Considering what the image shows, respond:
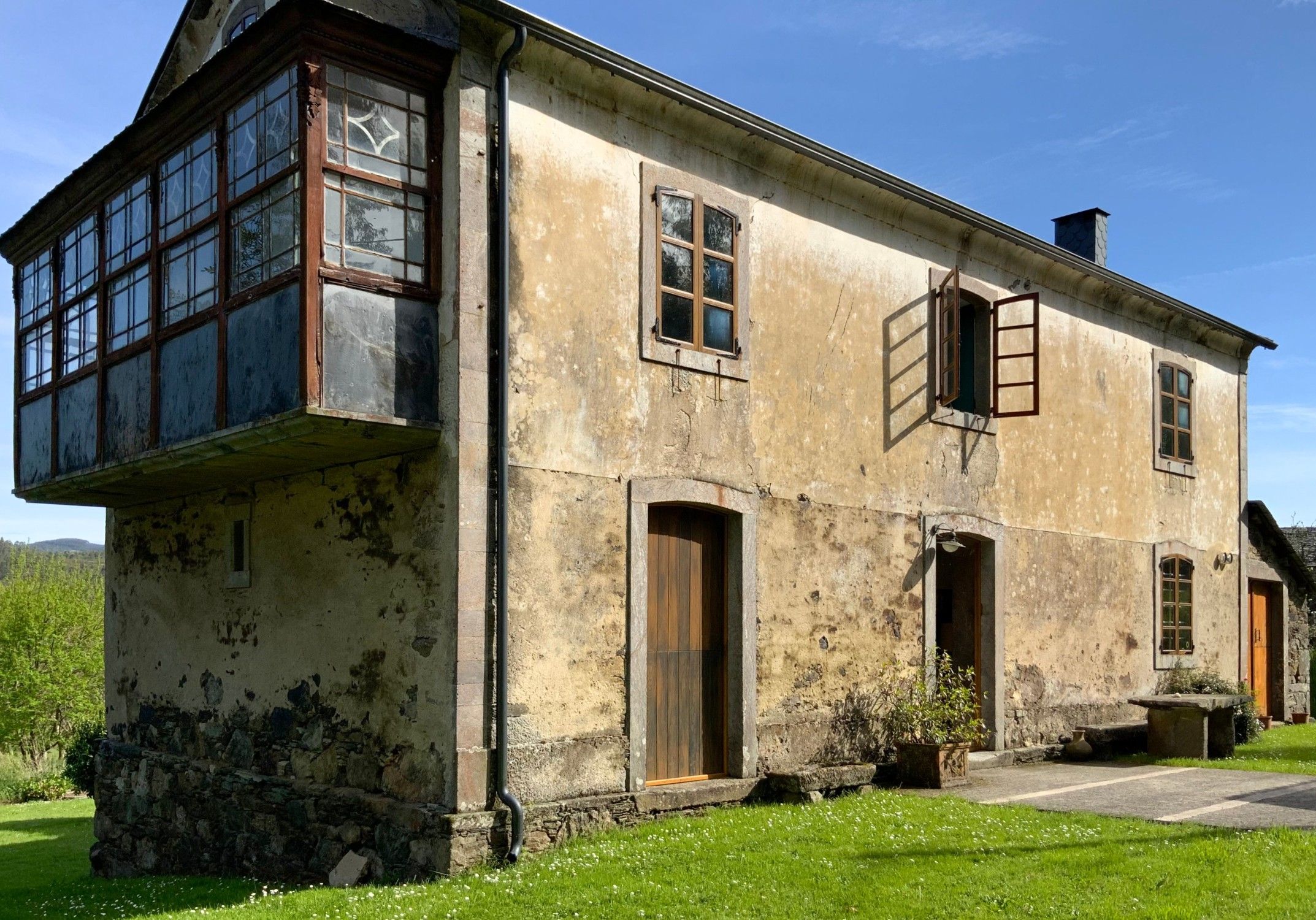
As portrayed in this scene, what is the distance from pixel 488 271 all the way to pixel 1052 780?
7.33 metres

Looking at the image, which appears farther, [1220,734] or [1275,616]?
[1275,616]

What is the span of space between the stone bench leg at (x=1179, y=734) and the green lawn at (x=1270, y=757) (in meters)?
0.09

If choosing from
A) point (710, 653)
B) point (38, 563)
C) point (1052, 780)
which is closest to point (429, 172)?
point (710, 653)

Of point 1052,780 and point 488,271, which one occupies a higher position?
point 488,271

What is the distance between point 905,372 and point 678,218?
11.0ft

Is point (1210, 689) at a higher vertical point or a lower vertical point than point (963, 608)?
lower

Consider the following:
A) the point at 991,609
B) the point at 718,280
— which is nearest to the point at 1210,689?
the point at 991,609

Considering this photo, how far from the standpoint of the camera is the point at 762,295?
10836mm

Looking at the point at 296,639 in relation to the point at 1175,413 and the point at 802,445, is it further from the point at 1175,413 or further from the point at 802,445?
the point at 1175,413

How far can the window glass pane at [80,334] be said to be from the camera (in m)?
11.1

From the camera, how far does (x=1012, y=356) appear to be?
513 inches

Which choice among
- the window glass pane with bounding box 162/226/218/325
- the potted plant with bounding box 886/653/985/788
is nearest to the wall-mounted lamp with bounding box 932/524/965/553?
the potted plant with bounding box 886/653/985/788

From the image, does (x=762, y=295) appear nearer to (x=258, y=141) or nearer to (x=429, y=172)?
(x=429, y=172)

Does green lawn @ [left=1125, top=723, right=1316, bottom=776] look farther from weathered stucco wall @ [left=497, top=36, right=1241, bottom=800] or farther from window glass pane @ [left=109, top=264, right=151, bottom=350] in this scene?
window glass pane @ [left=109, top=264, right=151, bottom=350]
